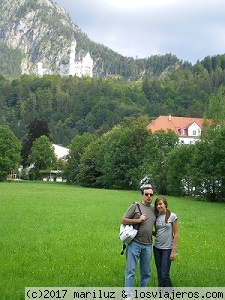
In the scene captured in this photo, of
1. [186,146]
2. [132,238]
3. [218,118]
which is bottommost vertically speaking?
[132,238]

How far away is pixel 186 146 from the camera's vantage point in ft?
Result: 183

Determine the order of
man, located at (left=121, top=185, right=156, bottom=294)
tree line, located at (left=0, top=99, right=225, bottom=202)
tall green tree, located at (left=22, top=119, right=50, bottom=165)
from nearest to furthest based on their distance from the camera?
man, located at (left=121, top=185, right=156, bottom=294)
tree line, located at (left=0, top=99, right=225, bottom=202)
tall green tree, located at (left=22, top=119, right=50, bottom=165)

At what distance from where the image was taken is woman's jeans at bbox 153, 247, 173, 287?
9.49 m

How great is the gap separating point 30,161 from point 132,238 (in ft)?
319

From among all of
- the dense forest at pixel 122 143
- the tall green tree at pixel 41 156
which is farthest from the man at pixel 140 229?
the tall green tree at pixel 41 156

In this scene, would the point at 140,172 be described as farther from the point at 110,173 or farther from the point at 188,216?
the point at 188,216

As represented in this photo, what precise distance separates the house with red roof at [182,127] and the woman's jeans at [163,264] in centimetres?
8372

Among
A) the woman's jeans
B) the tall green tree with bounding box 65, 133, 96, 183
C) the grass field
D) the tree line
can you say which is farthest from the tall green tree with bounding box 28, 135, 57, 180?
the woman's jeans

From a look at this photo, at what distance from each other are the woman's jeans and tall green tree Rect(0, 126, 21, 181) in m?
80.5

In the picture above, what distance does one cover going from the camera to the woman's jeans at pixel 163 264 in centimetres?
949

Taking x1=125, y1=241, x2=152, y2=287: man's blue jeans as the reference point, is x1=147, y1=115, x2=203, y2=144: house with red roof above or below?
above

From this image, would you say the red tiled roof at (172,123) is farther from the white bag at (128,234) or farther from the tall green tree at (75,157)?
the white bag at (128,234)

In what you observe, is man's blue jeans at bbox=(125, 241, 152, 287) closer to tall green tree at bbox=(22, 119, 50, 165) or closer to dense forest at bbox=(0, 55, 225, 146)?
tall green tree at bbox=(22, 119, 50, 165)

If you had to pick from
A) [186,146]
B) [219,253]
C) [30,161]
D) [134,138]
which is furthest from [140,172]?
[219,253]
